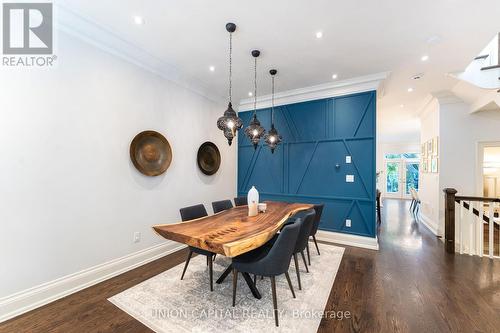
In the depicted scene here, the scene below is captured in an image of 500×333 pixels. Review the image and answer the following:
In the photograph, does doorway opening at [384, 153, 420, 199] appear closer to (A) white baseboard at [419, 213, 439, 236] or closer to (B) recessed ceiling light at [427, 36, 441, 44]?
(A) white baseboard at [419, 213, 439, 236]

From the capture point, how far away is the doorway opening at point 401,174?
33.6 ft

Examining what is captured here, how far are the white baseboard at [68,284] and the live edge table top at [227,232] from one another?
121cm

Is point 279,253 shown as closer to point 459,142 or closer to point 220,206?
point 220,206

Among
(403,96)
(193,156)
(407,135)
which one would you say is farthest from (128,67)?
(407,135)

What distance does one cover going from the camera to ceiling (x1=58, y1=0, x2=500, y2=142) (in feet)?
7.22

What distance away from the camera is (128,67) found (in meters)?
3.00

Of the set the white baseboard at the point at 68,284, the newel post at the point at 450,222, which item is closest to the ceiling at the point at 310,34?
the newel post at the point at 450,222

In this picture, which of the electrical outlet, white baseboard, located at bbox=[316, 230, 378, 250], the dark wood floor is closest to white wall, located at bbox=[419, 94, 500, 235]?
the dark wood floor

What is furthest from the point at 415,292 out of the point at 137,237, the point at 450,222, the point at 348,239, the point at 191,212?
the point at 137,237

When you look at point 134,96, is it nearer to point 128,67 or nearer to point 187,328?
point 128,67

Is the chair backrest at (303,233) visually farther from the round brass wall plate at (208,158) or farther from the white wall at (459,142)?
the white wall at (459,142)

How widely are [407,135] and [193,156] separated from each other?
980cm

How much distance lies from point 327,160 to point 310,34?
2.40 metres

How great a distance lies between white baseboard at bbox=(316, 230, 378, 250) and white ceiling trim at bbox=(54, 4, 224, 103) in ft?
13.1
